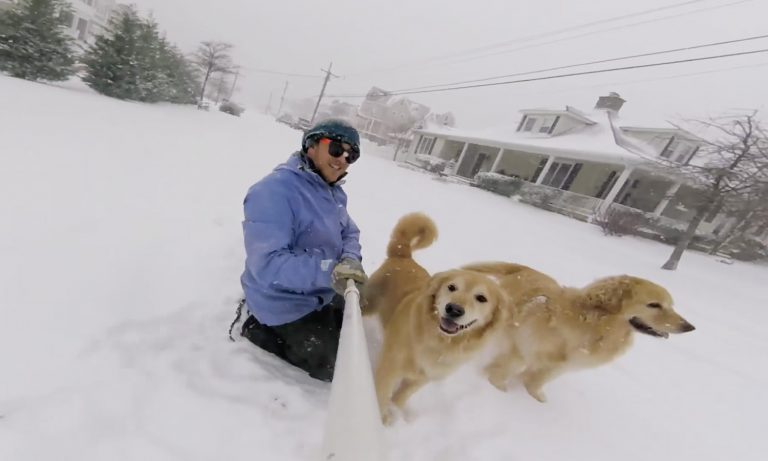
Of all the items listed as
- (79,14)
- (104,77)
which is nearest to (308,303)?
(104,77)

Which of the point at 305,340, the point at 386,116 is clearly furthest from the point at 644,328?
the point at 386,116

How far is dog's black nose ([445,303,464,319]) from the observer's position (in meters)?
1.90

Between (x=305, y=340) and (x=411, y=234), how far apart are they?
1289 millimetres

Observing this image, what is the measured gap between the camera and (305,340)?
7.25 feet

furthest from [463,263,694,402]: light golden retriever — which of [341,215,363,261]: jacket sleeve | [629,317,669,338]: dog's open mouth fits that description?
[341,215,363,261]: jacket sleeve

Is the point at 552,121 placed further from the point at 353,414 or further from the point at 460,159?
the point at 353,414

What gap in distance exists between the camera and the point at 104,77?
48.6 ft

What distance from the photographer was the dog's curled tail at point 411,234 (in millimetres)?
2857

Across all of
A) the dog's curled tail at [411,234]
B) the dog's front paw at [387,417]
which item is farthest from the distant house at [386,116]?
the dog's front paw at [387,417]

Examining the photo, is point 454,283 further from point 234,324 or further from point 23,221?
point 23,221

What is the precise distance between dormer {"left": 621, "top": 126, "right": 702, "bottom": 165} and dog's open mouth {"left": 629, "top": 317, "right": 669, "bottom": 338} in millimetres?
19118

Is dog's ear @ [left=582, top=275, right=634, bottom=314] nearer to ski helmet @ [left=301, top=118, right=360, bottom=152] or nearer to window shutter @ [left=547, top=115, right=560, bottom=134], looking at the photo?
ski helmet @ [left=301, top=118, right=360, bottom=152]

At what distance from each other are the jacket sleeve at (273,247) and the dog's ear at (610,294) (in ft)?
6.88

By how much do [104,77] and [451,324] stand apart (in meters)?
20.2
